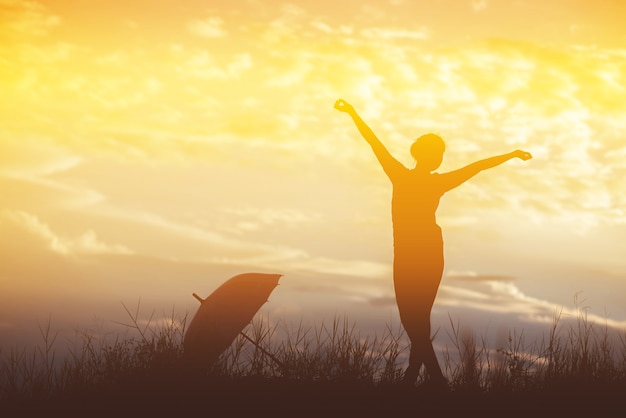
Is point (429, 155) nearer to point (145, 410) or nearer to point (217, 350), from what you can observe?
point (217, 350)

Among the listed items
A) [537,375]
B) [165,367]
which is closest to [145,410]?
[165,367]

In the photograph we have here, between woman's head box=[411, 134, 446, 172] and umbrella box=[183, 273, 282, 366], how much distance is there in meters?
2.26

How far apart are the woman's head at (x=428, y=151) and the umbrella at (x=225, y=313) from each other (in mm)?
2264

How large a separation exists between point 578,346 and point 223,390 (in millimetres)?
4587

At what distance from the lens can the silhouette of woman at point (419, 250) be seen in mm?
8930

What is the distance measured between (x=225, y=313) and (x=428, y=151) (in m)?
3.11

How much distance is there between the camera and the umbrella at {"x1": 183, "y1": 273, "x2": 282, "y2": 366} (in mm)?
8094

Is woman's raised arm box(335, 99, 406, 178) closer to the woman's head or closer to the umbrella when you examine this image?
the woman's head

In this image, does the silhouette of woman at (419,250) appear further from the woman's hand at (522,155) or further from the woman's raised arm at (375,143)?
the woman's hand at (522,155)

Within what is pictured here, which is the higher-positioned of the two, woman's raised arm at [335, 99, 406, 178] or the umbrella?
woman's raised arm at [335, 99, 406, 178]

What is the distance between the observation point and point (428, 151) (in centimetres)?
913

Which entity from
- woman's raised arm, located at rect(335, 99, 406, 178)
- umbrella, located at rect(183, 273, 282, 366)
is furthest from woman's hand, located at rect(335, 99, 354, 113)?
umbrella, located at rect(183, 273, 282, 366)

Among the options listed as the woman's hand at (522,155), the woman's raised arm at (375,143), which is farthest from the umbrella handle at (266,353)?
the woman's hand at (522,155)

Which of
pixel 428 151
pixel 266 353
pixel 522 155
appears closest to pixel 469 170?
pixel 428 151
